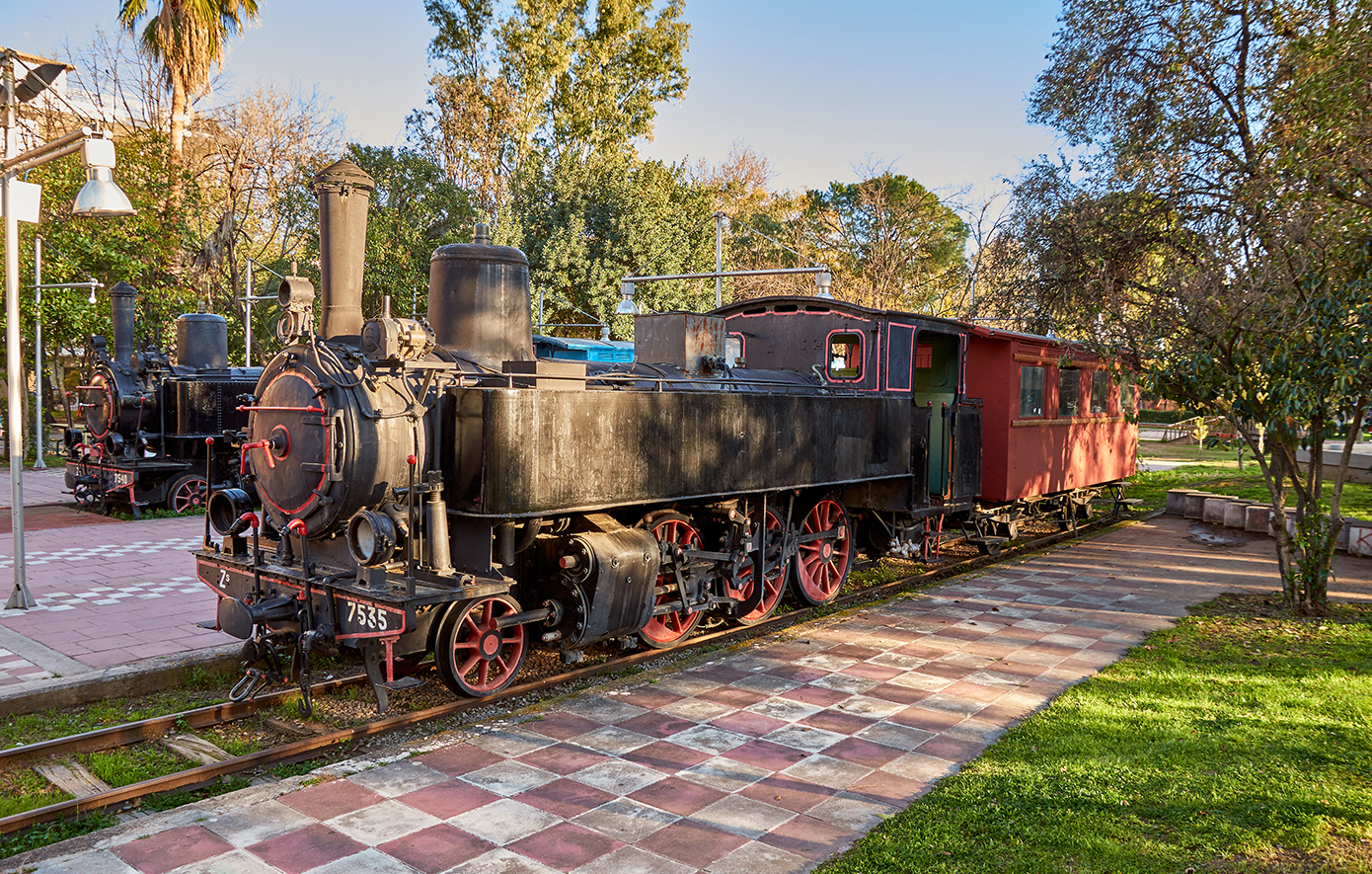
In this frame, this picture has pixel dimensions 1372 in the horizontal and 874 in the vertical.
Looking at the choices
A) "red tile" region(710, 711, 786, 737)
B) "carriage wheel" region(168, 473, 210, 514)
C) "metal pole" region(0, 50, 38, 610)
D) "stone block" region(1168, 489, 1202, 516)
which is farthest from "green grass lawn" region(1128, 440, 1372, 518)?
"metal pole" region(0, 50, 38, 610)

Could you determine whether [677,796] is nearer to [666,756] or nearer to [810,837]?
[666,756]

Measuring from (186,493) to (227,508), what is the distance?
905cm

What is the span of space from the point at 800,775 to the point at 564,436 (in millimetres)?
2551

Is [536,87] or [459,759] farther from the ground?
[536,87]

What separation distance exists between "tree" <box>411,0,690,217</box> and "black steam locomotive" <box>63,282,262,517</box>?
60.8 feet

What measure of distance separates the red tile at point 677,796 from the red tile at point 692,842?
16cm

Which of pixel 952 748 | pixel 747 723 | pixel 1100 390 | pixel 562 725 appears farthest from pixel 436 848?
pixel 1100 390

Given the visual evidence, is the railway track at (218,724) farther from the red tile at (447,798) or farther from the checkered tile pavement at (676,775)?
the red tile at (447,798)

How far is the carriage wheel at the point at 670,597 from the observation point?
7113mm

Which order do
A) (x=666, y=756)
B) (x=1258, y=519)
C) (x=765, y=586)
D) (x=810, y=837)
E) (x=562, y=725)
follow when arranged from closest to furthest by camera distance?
(x=810, y=837)
(x=666, y=756)
(x=562, y=725)
(x=765, y=586)
(x=1258, y=519)

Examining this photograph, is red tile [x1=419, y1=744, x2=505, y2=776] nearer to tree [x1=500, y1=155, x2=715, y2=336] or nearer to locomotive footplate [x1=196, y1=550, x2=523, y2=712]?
locomotive footplate [x1=196, y1=550, x2=523, y2=712]

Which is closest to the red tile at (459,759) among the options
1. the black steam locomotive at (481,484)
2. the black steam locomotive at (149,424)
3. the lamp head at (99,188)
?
the black steam locomotive at (481,484)

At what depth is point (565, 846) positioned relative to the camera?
402cm

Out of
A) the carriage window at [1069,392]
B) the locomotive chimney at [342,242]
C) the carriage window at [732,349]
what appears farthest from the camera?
the carriage window at [1069,392]
